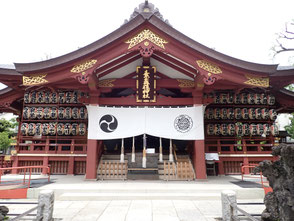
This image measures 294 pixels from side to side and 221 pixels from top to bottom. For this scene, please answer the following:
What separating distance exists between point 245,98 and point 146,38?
6537 millimetres

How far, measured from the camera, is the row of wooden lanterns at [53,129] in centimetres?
1024

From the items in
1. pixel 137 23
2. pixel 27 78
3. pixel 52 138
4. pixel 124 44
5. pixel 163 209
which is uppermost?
pixel 137 23

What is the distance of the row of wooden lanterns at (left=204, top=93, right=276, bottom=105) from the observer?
10.6m

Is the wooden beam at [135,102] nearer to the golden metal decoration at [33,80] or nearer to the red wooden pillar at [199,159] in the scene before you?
the red wooden pillar at [199,159]

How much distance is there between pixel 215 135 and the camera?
10.7 metres

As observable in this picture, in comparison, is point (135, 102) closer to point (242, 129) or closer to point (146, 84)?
point (146, 84)

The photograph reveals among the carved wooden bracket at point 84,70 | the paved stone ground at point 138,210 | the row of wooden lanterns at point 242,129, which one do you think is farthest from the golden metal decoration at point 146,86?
the paved stone ground at point 138,210

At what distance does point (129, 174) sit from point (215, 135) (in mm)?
5180

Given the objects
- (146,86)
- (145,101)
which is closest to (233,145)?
(145,101)

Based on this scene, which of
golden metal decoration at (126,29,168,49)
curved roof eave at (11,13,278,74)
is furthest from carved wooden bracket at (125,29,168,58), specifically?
curved roof eave at (11,13,278,74)

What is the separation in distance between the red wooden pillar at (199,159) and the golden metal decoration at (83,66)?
19.1 feet

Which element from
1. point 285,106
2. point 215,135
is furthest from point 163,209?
point 285,106

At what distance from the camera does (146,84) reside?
931 centimetres

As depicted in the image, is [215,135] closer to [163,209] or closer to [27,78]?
[163,209]
